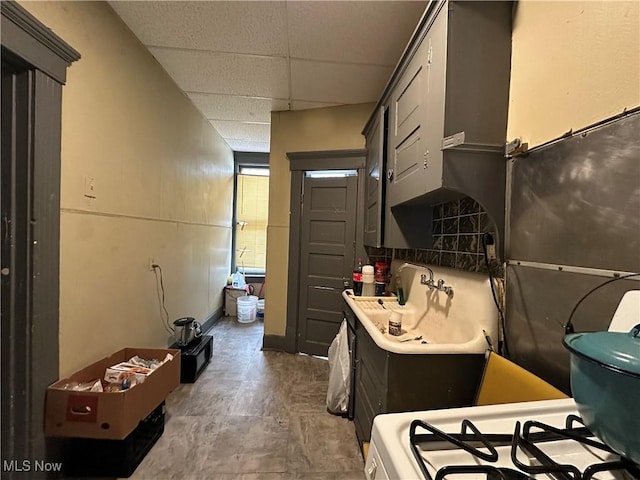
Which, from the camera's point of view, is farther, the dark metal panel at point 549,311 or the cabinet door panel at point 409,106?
the cabinet door panel at point 409,106

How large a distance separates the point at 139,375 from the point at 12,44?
164 cm

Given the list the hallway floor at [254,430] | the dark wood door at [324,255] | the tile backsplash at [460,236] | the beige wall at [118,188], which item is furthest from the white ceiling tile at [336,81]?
the hallway floor at [254,430]

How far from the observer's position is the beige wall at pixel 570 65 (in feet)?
2.61

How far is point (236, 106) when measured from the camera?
3.16m

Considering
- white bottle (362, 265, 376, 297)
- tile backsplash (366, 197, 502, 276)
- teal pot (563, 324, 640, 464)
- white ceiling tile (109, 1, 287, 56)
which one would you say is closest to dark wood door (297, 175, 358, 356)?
white bottle (362, 265, 376, 297)

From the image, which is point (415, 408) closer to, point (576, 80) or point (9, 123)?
point (576, 80)

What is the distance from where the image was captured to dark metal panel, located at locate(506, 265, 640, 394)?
32.6 inches

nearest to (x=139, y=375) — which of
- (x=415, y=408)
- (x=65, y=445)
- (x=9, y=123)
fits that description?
(x=65, y=445)

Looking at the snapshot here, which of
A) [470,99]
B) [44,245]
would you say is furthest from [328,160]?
[44,245]

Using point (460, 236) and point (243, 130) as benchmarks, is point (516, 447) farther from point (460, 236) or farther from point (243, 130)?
point (243, 130)

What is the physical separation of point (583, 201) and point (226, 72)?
258cm

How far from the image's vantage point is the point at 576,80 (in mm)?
934

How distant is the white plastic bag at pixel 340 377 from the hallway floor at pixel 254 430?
3.5 inches

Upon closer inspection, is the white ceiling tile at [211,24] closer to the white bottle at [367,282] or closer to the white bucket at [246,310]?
the white bottle at [367,282]
